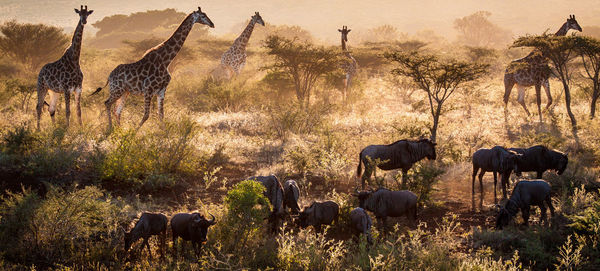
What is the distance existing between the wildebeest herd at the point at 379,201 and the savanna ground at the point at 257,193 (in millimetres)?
221

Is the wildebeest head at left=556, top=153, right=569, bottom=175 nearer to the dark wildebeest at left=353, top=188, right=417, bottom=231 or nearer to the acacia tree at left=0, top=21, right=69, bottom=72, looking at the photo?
the dark wildebeest at left=353, top=188, right=417, bottom=231

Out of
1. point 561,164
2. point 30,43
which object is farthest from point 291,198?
point 30,43

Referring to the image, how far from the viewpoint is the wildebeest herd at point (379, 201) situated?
18.8 feet

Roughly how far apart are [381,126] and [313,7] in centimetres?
17056

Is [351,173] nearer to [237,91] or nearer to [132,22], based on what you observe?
[237,91]

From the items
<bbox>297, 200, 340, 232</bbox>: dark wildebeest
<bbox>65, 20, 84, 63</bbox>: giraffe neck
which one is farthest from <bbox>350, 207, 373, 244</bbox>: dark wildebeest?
<bbox>65, 20, 84, 63</bbox>: giraffe neck

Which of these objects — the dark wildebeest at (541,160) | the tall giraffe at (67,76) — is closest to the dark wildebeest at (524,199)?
the dark wildebeest at (541,160)

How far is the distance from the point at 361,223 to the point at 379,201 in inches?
29.2

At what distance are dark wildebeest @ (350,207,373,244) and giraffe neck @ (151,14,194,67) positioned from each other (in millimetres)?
8444

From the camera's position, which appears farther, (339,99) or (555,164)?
(339,99)

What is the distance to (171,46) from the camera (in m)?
13.2

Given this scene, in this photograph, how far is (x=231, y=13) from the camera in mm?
196125

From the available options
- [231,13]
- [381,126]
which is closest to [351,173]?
[381,126]

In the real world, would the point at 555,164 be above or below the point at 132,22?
below
